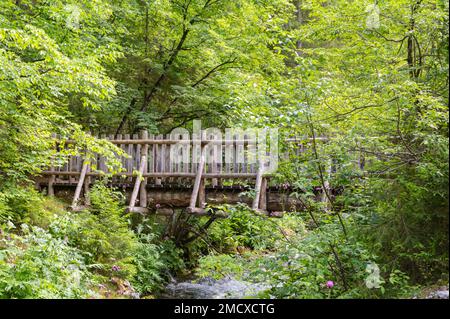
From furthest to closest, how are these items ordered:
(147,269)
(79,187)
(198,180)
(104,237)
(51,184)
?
(51,184)
(79,187)
(147,269)
(198,180)
(104,237)

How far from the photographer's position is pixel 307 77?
16.3ft

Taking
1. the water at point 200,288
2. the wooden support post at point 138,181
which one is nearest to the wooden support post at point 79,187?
the wooden support post at point 138,181

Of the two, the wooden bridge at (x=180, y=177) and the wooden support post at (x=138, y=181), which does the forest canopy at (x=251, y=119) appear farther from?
the wooden bridge at (x=180, y=177)

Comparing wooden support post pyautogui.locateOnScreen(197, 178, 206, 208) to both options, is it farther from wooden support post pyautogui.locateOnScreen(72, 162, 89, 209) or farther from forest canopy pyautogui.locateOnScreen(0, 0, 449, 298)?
wooden support post pyautogui.locateOnScreen(72, 162, 89, 209)

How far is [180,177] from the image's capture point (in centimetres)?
952

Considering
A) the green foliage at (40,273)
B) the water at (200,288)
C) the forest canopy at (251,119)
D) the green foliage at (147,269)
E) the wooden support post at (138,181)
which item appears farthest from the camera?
the wooden support post at (138,181)

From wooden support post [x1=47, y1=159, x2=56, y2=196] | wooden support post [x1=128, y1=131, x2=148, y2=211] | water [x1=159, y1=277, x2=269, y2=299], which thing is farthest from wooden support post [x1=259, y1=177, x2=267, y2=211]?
wooden support post [x1=47, y1=159, x2=56, y2=196]

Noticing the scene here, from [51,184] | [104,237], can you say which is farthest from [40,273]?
[51,184]

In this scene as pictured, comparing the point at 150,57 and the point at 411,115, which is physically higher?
the point at 150,57

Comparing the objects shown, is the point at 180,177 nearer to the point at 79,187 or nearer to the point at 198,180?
A: the point at 198,180

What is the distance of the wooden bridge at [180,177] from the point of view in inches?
341

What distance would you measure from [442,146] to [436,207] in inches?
21.9
